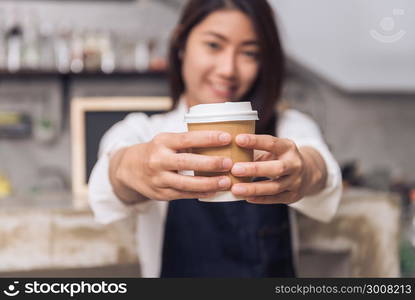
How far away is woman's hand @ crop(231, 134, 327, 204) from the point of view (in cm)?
29

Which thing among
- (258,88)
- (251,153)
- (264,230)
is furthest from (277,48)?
(264,230)

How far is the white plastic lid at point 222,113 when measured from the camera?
300 mm

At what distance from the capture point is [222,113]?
300 millimetres

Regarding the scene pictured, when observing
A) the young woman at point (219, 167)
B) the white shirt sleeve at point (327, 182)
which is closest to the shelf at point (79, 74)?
the young woman at point (219, 167)

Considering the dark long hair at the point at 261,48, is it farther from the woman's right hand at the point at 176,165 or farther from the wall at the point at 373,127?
the wall at the point at 373,127

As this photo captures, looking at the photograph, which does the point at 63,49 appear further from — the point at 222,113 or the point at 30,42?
the point at 222,113

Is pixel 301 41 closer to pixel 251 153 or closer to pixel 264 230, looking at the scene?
pixel 264 230

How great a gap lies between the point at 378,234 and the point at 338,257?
0.35ft

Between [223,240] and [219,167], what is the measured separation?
0.50 meters

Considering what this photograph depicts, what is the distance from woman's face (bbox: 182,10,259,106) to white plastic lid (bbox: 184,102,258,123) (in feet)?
0.26

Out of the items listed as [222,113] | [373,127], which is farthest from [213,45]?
[373,127]

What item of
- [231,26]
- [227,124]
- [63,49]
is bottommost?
[227,124]

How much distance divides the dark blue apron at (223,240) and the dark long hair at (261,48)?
0.23 metres

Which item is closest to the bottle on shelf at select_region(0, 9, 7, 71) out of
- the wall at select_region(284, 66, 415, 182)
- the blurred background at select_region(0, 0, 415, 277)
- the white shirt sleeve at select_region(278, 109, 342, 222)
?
the blurred background at select_region(0, 0, 415, 277)
